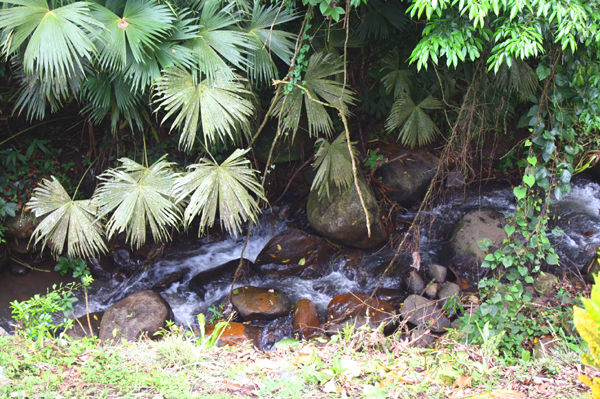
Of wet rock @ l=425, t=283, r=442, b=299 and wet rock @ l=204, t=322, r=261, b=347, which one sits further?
wet rock @ l=425, t=283, r=442, b=299

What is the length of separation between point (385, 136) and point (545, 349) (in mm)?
3569

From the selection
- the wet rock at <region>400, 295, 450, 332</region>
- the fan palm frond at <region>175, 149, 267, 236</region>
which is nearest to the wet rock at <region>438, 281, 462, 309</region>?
the wet rock at <region>400, 295, 450, 332</region>

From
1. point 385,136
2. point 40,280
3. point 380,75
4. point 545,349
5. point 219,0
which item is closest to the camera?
point 545,349

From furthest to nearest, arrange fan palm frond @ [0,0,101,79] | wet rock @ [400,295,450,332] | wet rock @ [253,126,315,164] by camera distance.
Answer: wet rock @ [253,126,315,164], wet rock @ [400,295,450,332], fan palm frond @ [0,0,101,79]

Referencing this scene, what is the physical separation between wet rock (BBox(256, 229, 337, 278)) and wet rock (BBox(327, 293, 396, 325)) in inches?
28.2

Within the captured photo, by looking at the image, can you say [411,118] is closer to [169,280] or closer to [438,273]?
[438,273]

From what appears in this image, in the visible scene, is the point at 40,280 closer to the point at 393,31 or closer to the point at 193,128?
the point at 193,128

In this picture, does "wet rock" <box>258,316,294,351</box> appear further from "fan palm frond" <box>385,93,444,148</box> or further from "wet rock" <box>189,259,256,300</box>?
"fan palm frond" <box>385,93,444,148</box>

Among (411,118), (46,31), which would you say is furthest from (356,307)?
(46,31)

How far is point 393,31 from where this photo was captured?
4492mm

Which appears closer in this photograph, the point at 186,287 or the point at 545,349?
the point at 545,349

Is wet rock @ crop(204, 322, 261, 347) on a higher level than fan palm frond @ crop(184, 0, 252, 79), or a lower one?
lower

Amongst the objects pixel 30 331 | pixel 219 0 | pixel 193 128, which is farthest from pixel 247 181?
pixel 30 331

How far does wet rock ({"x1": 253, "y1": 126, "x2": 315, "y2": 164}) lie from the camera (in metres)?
5.09
